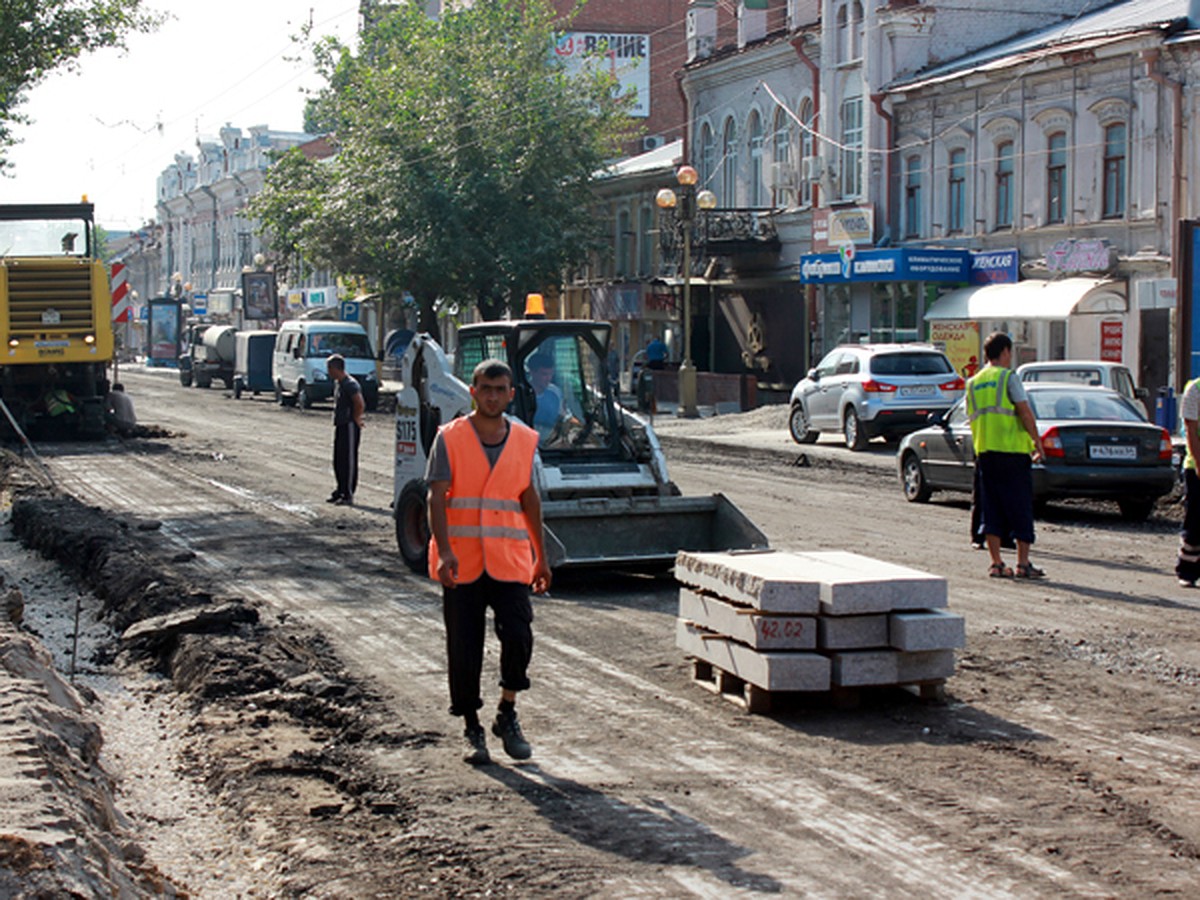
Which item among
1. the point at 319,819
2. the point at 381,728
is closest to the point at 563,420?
the point at 381,728

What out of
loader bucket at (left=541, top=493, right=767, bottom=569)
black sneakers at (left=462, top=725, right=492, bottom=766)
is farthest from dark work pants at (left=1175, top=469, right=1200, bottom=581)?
black sneakers at (left=462, top=725, right=492, bottom=766)

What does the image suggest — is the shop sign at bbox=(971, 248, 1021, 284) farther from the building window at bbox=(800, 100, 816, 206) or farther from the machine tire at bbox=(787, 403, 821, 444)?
the building window at bbox=(800, 100, 816, 206)

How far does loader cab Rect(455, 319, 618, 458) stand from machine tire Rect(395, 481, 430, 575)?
1102 millimetres

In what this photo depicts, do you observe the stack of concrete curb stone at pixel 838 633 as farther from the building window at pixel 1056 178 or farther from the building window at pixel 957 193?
the building window at pixel 957 193

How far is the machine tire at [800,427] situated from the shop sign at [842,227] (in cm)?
925

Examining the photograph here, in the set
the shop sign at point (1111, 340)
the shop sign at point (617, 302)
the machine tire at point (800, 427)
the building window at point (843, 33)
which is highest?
the building window at point (843, 33)

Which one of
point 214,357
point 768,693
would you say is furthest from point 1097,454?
point 214,357

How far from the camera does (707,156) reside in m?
46.9

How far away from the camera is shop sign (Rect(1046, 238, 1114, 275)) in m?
30.4

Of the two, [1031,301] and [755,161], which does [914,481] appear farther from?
[755,161]

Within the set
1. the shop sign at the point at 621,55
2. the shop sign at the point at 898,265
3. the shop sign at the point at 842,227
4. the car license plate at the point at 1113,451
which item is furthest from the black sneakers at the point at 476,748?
the shop sign at the point at 621,55

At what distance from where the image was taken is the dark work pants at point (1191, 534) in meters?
12.2

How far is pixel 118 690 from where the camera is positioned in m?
9.33

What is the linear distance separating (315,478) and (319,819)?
635 inches
